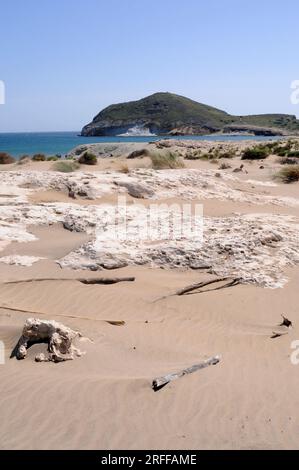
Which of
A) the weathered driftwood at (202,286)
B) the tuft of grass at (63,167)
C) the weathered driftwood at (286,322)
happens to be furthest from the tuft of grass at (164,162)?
the weathered driftwood at (286,322)

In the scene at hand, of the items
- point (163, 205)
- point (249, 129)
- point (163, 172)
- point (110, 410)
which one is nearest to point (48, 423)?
point (110, 410)

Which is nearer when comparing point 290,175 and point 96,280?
point 96,280

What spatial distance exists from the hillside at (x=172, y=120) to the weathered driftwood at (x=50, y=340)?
82.9 metres

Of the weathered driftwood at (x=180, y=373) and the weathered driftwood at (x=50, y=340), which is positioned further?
the weathered driftwood at (x=50, y=340)

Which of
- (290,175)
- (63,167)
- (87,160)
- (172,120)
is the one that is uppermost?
(172,120)

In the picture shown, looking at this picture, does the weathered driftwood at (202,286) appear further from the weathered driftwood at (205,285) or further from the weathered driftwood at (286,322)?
the weathered driftwood at (286,322)

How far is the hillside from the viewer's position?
9069 centimetres

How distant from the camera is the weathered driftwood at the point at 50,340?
4395mm

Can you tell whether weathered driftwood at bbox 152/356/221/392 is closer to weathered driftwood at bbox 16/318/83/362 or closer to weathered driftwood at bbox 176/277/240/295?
weathered driftwood at bbox 16/318/83/362

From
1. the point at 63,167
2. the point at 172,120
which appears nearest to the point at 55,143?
the point at 172,120

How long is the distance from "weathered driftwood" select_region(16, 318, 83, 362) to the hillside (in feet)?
272

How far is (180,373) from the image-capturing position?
4047 millimetres

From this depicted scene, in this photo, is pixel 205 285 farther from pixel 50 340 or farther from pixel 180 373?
pixel 50 340

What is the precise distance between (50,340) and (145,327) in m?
1.15
